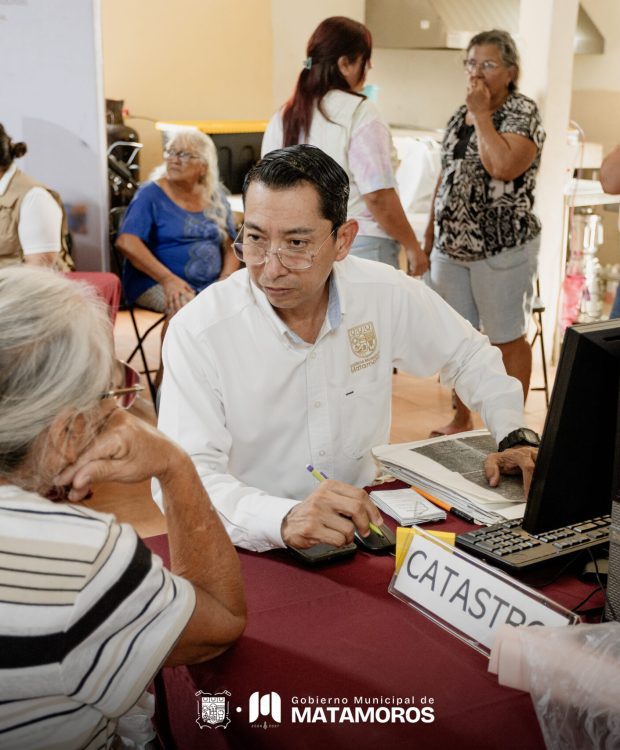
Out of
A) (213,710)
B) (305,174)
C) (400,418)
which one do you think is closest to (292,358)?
(305,174)

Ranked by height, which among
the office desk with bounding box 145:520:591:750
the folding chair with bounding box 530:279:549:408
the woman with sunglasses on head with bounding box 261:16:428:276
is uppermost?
the woman with sunglasses on head with bounding box 261:16:428:276

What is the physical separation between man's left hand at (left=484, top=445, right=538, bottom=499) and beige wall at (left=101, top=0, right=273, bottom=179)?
562 centimetres

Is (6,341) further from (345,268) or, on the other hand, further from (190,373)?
(345,268)

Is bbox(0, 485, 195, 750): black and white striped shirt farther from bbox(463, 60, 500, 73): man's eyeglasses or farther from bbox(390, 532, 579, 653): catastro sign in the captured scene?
bbox(463, 60, 500, 73): man's eyeglasses

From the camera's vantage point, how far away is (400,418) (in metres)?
4.16

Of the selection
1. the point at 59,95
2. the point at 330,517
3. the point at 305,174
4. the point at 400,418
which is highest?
the point at 59,95

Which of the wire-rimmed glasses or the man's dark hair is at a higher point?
the wire-rimmed glasses

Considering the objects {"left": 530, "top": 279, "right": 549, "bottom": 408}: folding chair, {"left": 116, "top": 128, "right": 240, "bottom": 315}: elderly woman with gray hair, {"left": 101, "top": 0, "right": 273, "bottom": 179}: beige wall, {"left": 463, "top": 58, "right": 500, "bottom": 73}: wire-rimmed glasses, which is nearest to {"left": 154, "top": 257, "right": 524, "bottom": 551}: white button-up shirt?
{"left": 463, "top": 58, "right": 500, "bottom": 73}: wire-rimmed glasses

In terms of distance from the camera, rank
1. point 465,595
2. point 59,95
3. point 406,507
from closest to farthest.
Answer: point 465,595 → point 406,507 → point 59,95

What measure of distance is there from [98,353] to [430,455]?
2.59 feet

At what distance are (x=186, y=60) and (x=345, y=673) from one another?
21.0ft

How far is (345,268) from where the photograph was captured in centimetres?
189

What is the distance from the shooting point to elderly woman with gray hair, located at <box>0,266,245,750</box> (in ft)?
2.86

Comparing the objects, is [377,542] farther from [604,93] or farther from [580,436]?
[604,93]
